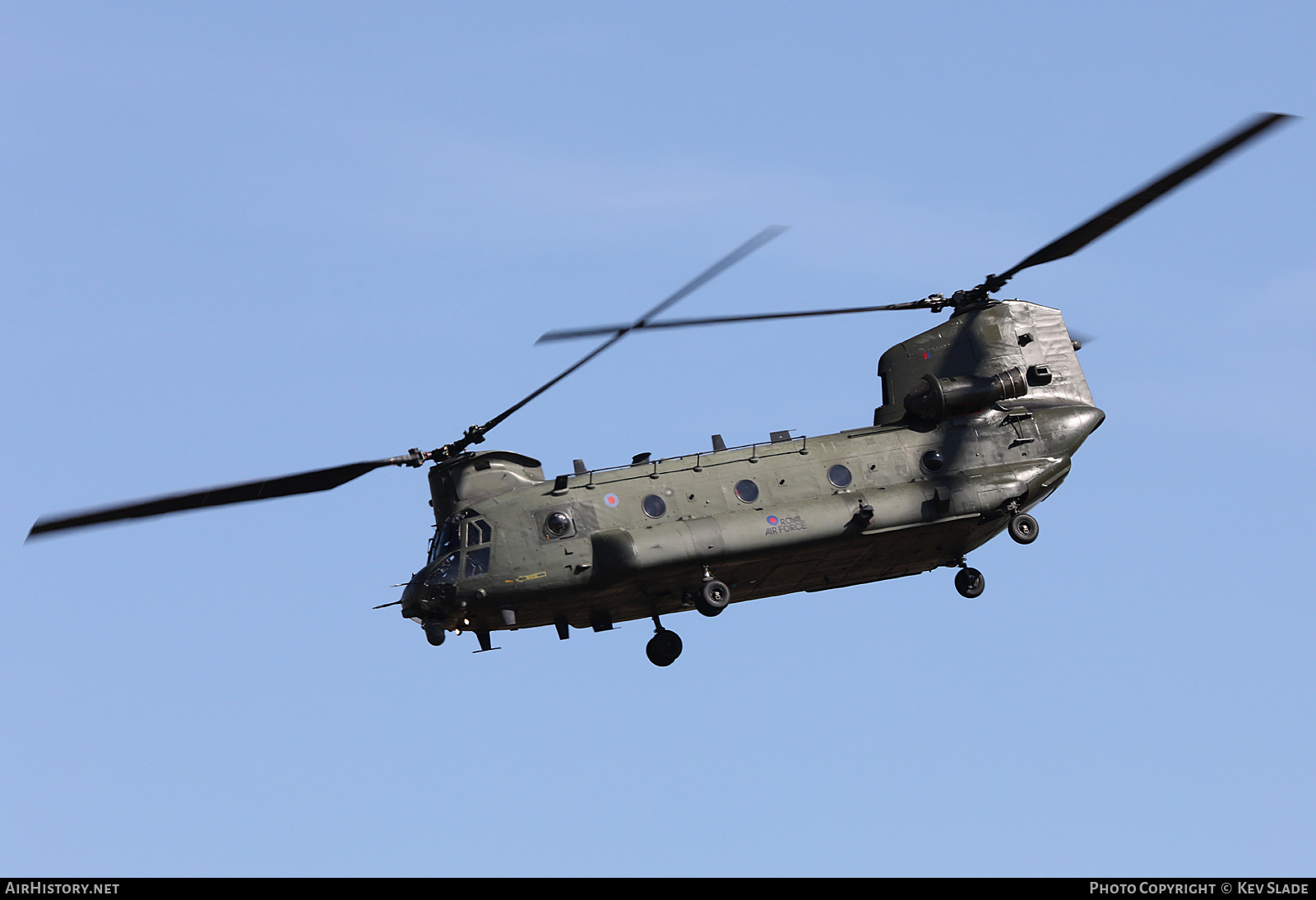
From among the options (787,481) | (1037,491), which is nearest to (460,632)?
(787,481)

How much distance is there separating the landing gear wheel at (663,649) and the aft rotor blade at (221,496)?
325 inches

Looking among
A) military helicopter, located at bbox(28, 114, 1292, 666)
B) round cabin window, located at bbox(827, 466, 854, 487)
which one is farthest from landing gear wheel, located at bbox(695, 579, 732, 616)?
round cabin window, located at bbox(827, 466, 854, 487)

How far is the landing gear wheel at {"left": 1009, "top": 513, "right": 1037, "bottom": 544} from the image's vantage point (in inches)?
1785

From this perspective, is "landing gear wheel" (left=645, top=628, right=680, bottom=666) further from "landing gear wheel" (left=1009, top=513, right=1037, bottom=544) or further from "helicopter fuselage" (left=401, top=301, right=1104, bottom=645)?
"landing gear wheel" (left=1009, top=513, right=1037, bottom=544)

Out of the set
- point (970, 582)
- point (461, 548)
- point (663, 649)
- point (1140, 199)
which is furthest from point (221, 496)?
point (1140, 199)

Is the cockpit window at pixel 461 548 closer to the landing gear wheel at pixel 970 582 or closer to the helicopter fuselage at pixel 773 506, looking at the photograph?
→ the helicopter fuselage at pixel 773 506

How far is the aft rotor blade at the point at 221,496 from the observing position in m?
40.1

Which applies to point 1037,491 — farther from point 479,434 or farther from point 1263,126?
point 479,434

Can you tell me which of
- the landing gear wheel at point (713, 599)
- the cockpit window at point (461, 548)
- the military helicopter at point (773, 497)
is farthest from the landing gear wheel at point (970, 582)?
the cockpit window at point (461, 548)

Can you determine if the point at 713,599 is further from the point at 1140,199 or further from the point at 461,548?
the point at 1140,199

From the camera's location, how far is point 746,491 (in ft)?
146

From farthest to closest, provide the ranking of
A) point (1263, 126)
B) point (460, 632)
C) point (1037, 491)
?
point (1037, 491) → point (460, 632) → point (1263, 126)
